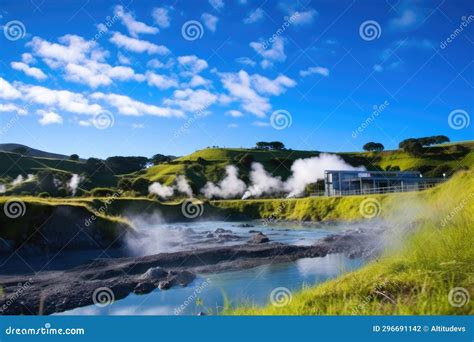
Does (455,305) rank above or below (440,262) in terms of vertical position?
below

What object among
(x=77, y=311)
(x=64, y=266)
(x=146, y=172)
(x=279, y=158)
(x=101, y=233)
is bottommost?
(x=77, y=311)

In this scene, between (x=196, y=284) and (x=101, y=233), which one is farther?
(x=101, y=233)

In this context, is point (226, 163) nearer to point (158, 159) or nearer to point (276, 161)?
point (276, 161)

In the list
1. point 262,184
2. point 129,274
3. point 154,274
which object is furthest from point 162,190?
point 154,274

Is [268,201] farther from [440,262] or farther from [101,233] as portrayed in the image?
[440,262]

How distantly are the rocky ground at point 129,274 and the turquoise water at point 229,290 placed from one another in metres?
0.44

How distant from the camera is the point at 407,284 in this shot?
581 centimetres

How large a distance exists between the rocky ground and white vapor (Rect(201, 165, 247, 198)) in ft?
80.9

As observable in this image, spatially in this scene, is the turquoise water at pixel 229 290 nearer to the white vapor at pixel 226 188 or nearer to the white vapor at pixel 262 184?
the white vapor at pixel 262 184

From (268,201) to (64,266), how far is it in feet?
90.0

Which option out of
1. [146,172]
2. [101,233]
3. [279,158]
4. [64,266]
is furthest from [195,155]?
[64,266]

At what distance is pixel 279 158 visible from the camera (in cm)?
5847

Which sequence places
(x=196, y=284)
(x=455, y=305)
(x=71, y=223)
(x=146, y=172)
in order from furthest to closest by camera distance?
1. (x=146, y=172)
2. (x=71, y=223)
3. (x=196, y=284)
4. (x=455, y=305)

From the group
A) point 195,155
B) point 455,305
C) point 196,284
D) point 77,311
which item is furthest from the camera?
point 195,155
